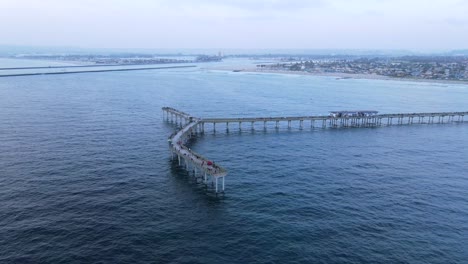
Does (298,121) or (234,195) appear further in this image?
(298,121)

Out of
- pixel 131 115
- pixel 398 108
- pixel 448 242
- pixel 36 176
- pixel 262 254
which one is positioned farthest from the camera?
pixel 398 108

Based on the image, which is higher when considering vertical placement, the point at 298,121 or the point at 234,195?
the point at 298,121

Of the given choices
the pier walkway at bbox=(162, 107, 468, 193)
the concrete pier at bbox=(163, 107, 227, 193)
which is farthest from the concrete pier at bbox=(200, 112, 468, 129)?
the concrete pier at bbox=(163, 107, 227, 193)

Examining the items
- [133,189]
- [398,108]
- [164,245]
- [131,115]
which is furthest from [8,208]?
[398,108]

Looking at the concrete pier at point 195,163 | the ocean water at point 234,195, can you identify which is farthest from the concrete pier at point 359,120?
the concrete pier at point 195,163

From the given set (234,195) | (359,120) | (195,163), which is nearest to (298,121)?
(359,120)

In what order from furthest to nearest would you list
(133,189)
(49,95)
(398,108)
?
(49,95)
(398,108)
(133,189)

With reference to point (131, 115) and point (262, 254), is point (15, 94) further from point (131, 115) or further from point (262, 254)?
point (262, 254)

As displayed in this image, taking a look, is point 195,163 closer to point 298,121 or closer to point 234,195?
point 234,195
